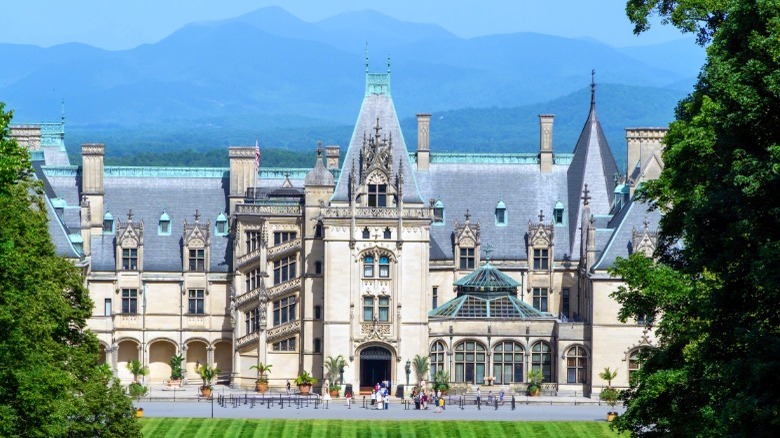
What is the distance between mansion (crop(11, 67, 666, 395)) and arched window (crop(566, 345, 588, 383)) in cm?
10

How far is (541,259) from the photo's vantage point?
319 feet

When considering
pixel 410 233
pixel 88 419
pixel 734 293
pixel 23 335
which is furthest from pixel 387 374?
pixel 734 293

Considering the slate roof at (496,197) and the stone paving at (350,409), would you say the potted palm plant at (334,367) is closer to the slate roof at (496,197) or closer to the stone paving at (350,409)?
the stone paving at (350,409)

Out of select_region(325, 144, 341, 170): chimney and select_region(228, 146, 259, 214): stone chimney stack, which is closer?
select_region(228, 146, 259, 214): stone chimney stack

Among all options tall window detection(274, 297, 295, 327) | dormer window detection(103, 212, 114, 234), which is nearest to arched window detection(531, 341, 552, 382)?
tall window detection(274, 297, 295, 327)

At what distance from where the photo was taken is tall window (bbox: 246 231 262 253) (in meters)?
95.4

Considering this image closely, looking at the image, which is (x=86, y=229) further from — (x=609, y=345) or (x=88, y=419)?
(x=88, y=419)

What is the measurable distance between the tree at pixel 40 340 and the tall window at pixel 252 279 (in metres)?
29.7

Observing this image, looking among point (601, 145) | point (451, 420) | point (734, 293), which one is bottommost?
point (451, 420)

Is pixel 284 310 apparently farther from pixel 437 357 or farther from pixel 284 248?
pixel 437 357

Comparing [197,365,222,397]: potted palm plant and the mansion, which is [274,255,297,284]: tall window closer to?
the mansion

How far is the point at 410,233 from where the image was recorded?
90812 millimetres

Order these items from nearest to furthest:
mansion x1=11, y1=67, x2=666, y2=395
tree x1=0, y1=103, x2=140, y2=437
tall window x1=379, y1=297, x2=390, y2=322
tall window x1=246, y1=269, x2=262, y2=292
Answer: tree x1=0, y1=103, x2=140, y2=437, mansion x1=11, y1=67, x2=666, y2=395, tall window x1=379, y1=297, x2=390, y2=322, tall window x1=246, y1=269, x2=262, y2=292

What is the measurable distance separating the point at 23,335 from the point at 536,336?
4228cm
